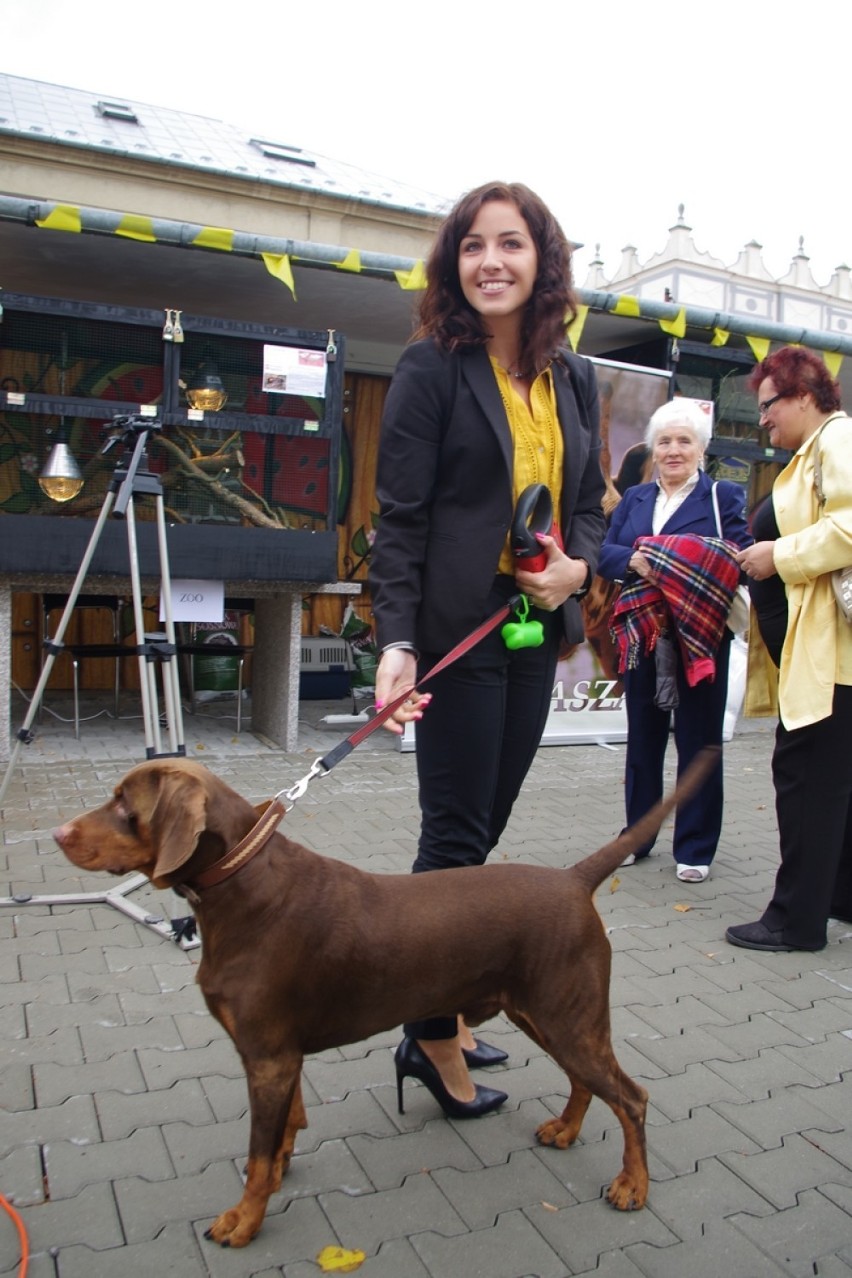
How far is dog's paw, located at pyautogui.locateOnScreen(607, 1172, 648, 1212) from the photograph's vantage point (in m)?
2.53

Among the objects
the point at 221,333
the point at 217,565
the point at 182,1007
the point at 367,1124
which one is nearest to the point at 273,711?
the point at 217,565

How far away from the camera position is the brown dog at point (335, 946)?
2271 millimetres

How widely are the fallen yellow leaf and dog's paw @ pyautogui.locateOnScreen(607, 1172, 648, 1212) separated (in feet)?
2.08

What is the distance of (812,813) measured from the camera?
13.9ft

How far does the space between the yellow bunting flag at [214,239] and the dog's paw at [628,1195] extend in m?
6.01

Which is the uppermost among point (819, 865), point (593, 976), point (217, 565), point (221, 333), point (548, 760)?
point (221, 333)

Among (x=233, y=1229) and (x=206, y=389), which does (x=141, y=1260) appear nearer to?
(x=233, y=1229)

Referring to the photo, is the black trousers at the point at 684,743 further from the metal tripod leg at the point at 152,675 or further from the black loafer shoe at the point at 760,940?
the metal tripod leg at the point at 152,675

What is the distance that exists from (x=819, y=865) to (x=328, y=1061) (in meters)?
2.20

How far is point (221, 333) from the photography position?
6.97 meters

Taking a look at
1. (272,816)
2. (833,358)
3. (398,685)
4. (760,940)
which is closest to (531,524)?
(398,685)

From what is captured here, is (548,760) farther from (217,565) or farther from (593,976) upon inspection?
(593,976)

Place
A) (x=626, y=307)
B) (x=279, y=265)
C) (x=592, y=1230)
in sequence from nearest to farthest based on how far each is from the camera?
(x=592, y=1230) < (x=279, y=265) < (x=626, y=307)

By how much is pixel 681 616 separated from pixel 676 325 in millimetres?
4235
